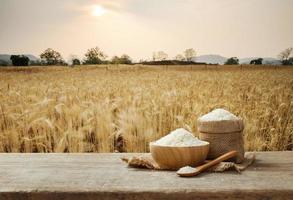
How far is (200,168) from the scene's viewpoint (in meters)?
1.19

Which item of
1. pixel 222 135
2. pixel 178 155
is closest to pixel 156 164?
pixel 178 155

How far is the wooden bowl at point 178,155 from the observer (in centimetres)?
121

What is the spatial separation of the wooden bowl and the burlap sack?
6 centimetres

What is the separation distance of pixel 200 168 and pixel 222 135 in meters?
0.16

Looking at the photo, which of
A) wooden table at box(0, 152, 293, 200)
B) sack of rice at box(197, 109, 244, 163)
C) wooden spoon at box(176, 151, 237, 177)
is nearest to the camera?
wooden table at box(0, 152, 293, 200)

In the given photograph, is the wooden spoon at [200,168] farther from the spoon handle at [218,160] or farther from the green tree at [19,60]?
the green tree at [19,60]

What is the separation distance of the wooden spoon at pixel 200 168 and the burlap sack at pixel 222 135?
1.2 inches

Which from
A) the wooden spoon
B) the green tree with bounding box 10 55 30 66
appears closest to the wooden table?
the wooden spoon

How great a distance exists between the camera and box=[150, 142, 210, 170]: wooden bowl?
1206mm

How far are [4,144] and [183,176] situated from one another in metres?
1.77

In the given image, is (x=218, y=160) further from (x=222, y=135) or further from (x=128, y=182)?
(x=128, y=182)

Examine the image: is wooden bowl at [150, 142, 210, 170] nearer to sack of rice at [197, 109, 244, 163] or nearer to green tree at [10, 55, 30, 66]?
sack of rice at [197, 109, 244, 163]

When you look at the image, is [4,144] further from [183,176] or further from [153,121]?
[183,176]

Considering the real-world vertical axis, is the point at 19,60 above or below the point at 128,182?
above
